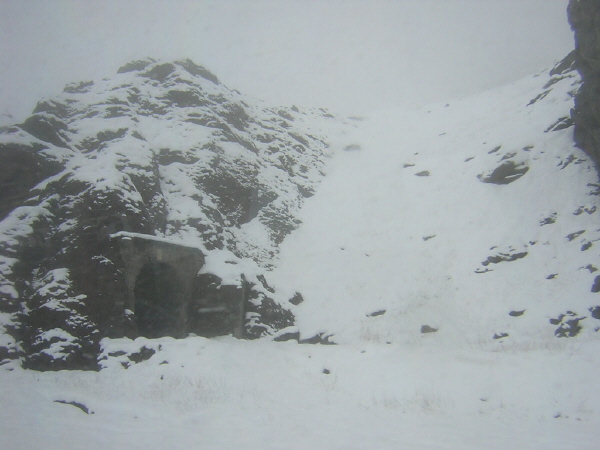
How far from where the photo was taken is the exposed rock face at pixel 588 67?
17.5 metres

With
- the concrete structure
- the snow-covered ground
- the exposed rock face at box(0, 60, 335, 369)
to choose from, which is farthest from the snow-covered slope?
the concrete structure

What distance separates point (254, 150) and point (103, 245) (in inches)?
838

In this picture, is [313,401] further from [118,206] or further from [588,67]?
[588,67]

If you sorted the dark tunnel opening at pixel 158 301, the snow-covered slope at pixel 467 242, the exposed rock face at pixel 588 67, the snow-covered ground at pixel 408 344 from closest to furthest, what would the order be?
the snow-covered ground at pixel 408 344
the dark tunnel opening at pixel 158 301
the exposed rock face at pixel 588 67
the snow-covered slope at pixel 467 242

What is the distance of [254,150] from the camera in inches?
1380

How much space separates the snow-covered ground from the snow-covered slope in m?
0.11

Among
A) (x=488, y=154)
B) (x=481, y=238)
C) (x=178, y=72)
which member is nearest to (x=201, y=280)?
(x=481, y=238)

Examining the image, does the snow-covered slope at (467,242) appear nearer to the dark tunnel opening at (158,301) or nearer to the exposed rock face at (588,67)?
the exposed rock face at (588,67)

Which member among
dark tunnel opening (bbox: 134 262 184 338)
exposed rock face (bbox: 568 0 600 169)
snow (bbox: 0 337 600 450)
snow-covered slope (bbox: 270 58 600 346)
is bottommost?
Answer: snow (bbox: 0 337 600 450)

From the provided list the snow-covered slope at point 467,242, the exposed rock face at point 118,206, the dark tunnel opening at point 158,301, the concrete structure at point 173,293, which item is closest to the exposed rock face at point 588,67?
the snow-covered slope at point 467,242

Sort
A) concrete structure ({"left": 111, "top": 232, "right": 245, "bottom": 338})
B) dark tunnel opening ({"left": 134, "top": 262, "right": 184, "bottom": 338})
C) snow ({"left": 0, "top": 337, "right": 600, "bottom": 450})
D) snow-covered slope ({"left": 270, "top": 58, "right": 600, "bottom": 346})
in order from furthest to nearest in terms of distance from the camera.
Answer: snow-covered slope ({"left": 270, "top": 58, "right": 600, "bottom": 346}) → dark tunnel opening ({"left": 134, "top": 262, "right": 184, "bottom": 338}) → concrete structure ({"left": 111, "top": 232, "right": 245, "bottom": 338}) → snow ({"left": 0, "top": 337, "right": 600, "bottom": 450})

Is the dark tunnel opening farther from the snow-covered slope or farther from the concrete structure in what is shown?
the snow-covered slope

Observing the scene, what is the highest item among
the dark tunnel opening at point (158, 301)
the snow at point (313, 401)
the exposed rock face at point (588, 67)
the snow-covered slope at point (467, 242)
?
the exposed rock face at point (588, 67)

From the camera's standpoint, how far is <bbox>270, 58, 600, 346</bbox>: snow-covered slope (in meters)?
18.0
